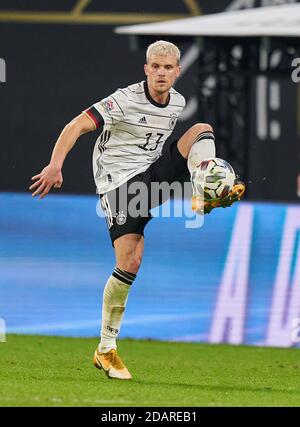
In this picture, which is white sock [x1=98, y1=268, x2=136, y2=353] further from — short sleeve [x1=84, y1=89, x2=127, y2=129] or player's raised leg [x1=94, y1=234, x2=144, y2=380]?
short sleeve [x1=84, y1=89, x2=127, y2=129]

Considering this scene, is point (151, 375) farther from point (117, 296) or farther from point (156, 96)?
point (156, 96)

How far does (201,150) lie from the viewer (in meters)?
8.58

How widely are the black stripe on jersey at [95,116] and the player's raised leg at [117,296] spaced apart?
794 millimetres

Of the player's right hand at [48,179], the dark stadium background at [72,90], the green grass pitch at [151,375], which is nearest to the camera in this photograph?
the green grass pitch at [151,375]

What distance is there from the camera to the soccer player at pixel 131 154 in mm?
8617

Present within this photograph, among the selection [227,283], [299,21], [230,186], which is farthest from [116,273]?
[299,21]

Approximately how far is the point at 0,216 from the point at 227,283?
2243 mm

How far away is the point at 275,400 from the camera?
7.82 metres

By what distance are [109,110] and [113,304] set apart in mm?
1314

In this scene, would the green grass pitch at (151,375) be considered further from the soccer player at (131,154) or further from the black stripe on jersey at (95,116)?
the black stripe on jersey at (95,116)

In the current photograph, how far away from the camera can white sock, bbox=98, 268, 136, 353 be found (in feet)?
28.9

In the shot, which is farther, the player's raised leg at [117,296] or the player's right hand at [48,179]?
the player's raised leg at [117,296]
